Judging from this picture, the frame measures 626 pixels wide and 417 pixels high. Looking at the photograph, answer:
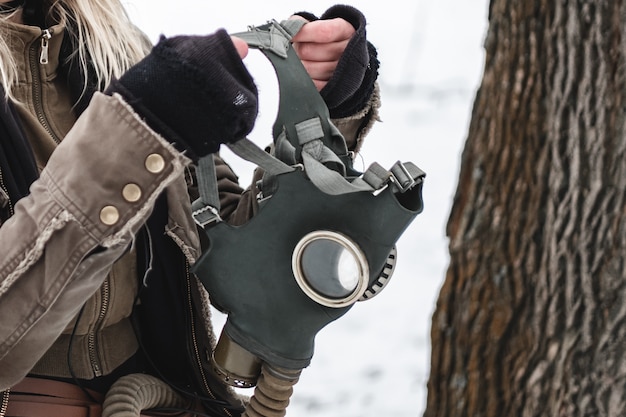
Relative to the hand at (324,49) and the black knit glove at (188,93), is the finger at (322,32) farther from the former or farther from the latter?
the black knit glove at (188,93)

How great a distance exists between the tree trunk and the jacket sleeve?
0.44m

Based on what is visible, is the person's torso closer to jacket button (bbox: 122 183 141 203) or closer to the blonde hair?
the blonde hair

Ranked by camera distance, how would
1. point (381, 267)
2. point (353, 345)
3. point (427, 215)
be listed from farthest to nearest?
point (427, 215) < point (353, 345) < point (381, 267)

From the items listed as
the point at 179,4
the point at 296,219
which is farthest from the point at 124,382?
the point at 179,4

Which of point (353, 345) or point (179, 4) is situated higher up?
point (179, 4)

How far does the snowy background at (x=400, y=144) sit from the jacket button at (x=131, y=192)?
3.59ft

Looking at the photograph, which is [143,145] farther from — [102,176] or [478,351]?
[478,351]

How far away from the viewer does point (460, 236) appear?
1.39m

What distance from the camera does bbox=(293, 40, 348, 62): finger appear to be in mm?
1687

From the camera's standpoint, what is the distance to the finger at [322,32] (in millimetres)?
1664

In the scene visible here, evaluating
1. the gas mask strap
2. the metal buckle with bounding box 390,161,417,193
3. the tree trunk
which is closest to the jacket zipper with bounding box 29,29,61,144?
the gas mask strap

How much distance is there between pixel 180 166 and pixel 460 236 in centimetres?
42

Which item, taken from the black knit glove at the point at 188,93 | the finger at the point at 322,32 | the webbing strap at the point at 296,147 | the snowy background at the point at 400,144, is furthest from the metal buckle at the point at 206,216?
the snowy background at the point at 400,144

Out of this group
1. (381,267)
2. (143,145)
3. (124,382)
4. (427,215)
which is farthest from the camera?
(427,215)
